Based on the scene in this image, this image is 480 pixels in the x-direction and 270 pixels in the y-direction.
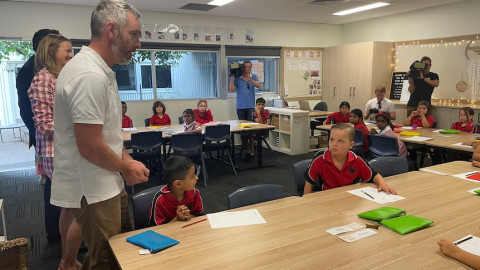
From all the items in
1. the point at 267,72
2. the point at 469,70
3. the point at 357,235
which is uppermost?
the point at 267,72

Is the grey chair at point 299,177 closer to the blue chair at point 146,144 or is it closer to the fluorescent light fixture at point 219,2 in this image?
the blue chair at point 146,144

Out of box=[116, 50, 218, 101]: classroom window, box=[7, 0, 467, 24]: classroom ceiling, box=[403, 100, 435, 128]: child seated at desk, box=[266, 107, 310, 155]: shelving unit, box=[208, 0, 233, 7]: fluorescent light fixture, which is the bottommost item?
box=[266, 107, 310, 155]: shelving unit

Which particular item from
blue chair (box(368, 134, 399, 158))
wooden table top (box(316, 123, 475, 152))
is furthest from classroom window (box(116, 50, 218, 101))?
wooden table top (box(316, 123, 475, 152))

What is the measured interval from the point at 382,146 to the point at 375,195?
87.3 inches

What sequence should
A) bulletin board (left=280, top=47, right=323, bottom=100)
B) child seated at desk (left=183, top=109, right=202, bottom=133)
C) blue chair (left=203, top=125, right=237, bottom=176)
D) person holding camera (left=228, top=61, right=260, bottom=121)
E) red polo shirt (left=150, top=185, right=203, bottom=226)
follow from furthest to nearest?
bulletin board (left=280, top=47, right=323, bottom=100)
person holding camera (left=228, top=61, right=260, bottom=121)
child seated at desk (left=183, top=109, right=202, bottom=133)
blue chair (left=203, top=125, right=237, bottom=176)
red polo shirt (left=150, top=185, right=203, bottom=226)

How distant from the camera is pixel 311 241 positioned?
1.51 meters

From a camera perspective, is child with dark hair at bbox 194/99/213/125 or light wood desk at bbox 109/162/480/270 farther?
child with dark hair at bbox 194/99/213/125

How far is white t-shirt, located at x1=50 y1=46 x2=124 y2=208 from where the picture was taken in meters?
1.33

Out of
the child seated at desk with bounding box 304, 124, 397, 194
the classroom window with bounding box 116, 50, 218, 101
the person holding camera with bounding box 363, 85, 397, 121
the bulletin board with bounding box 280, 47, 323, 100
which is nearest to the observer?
the child seated at desk with bounding box 304, 124, 397, 194

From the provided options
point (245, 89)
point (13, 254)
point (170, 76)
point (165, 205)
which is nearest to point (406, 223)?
point (165, 205)

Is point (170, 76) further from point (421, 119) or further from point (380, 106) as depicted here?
point (421, 119)

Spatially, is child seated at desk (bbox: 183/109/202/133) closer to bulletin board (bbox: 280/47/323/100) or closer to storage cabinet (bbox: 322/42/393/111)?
bulletin board (bbox: 280/47/323/100)

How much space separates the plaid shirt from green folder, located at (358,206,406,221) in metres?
1.99

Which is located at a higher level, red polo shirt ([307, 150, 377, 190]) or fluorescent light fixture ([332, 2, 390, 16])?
fluorescent light fixture ([332, 2, 390, 16])
